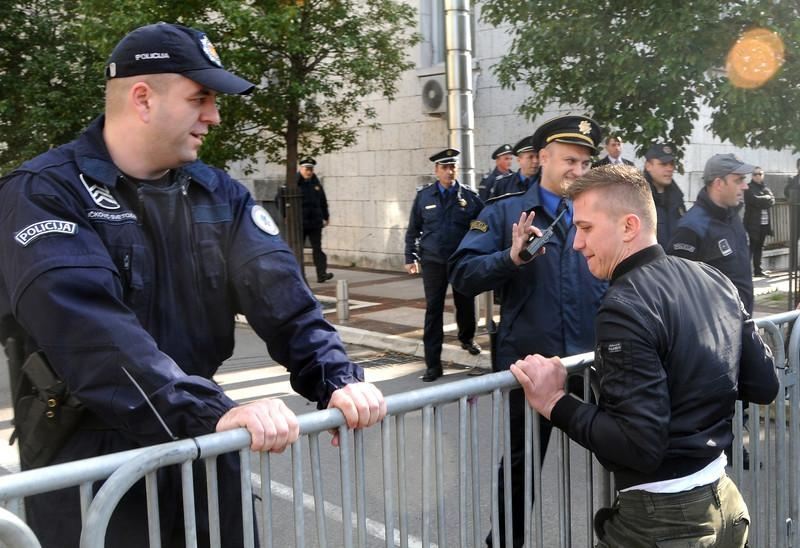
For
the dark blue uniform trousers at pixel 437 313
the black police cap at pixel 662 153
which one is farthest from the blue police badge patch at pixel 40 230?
the dark blue uniform trousers at pixel 437 313

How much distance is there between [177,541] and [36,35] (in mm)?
14845

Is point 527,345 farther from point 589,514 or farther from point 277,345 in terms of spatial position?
point 277,345

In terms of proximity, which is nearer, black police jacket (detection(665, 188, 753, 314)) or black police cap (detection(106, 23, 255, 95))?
black police cap (detection(106, 23, 255, 95))

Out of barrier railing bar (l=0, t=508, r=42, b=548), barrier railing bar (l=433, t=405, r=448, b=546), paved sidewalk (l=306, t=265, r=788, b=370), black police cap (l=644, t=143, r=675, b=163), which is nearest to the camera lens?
barrier railing bar (l=0, t=508, r=42, b=548)

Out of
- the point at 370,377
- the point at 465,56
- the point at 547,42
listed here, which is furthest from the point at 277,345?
the point at 465,56

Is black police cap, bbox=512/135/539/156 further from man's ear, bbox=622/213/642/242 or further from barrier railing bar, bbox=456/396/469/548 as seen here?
barrier railing bar, bbox=456/396/469/548

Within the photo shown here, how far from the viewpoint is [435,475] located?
2.44m

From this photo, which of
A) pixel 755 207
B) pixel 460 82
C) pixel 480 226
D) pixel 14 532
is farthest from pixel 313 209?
pixel 14 532

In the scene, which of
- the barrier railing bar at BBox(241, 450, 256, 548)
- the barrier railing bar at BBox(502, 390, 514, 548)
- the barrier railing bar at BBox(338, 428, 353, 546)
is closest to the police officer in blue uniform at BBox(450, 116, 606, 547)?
the barrier railing bar at BBox(502, 390, 514, 548)

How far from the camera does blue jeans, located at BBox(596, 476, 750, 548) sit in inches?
96.6

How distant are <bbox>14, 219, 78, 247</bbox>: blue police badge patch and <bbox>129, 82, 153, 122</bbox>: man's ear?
0.37m

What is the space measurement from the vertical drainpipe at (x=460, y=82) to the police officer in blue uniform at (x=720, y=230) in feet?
12.8

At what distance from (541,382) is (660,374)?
40cm

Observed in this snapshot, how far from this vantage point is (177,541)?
7.33ft
